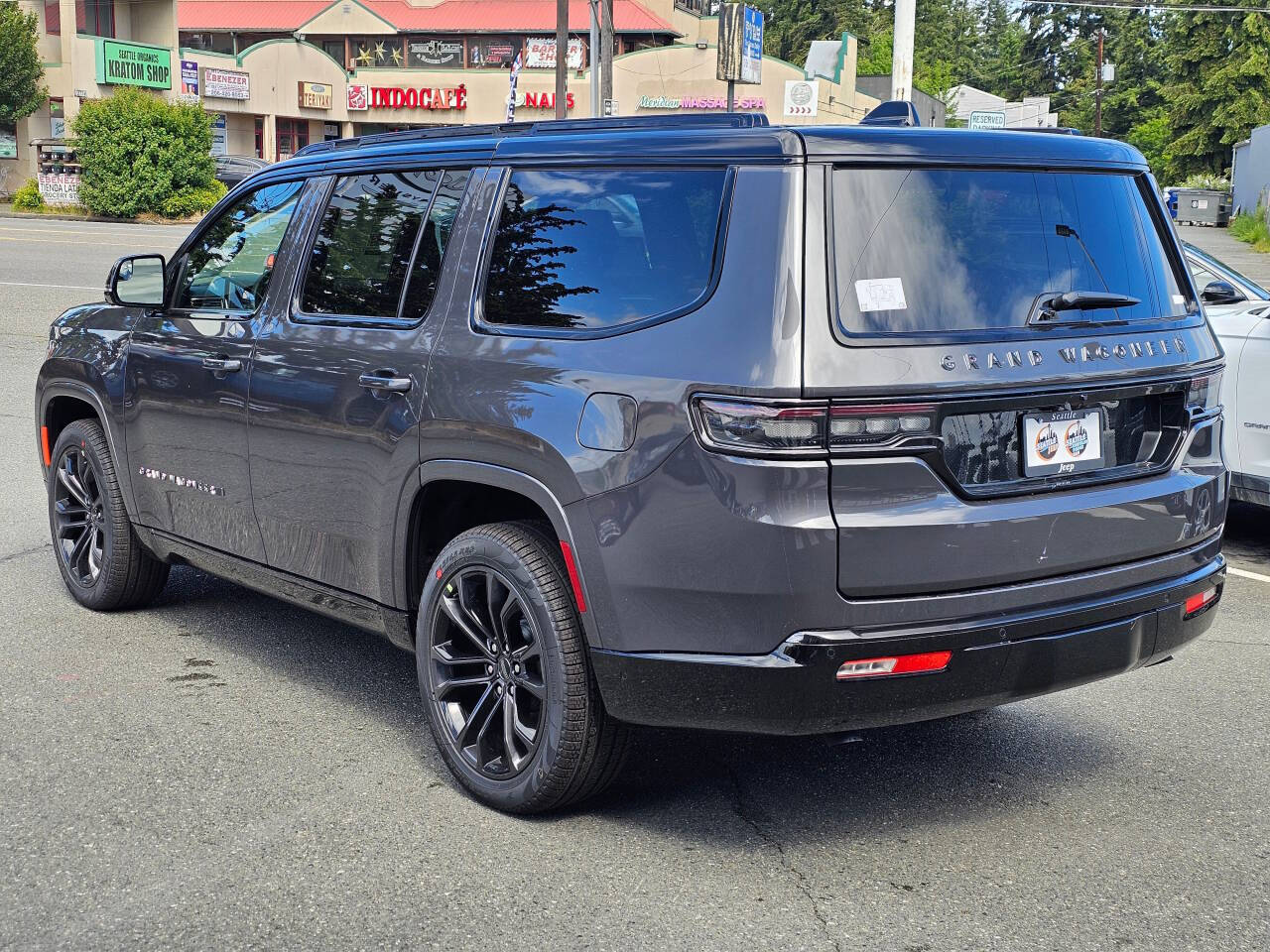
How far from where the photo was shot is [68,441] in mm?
6234

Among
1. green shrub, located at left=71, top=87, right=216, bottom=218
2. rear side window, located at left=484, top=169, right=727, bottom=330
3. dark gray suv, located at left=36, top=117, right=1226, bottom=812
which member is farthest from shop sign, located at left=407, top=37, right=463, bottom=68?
rear side window, located at left=484, top=169, right=727, bottom=330

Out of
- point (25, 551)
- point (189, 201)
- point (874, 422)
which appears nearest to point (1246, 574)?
point (874, 422)

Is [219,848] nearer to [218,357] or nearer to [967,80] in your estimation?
[218,357]

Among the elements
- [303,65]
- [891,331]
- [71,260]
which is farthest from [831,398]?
[303,65]

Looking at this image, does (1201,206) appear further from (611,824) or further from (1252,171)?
(611,824)

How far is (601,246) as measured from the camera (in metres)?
3.99

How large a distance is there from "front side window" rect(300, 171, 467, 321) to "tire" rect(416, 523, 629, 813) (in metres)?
0.85

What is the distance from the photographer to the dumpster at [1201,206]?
58.7m

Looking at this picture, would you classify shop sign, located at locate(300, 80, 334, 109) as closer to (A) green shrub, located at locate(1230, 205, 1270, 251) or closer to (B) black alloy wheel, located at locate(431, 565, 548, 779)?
(A) green shrub, located at locate(1230, 205, 1270, 251)

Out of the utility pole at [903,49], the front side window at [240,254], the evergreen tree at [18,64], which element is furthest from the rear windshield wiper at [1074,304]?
the evergreen tree at [18,64]

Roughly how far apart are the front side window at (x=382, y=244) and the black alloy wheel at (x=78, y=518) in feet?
5.99

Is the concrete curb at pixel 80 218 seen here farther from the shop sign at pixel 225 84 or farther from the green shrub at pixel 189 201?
the shop sign at pixel 225 84

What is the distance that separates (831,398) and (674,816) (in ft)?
4.66

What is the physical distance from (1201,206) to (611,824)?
60605 millimetres
